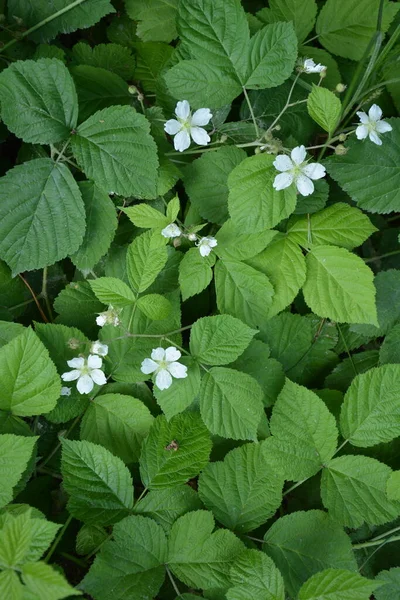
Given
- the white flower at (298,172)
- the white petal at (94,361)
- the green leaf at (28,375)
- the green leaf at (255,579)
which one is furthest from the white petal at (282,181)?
the green leaf at (255,579)

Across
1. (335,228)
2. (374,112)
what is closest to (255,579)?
(335,228)

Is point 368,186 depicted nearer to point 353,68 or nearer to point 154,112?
point 353,68

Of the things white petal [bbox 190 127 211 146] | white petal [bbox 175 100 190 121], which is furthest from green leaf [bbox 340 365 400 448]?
white petal [bbox 175 100 190 121]

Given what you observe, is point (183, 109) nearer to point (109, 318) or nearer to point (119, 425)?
point (109, 318)

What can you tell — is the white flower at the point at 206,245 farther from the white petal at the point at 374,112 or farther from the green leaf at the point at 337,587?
the green leaf at the point at 337,587

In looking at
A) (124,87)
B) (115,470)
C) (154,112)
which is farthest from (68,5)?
(115,470)
